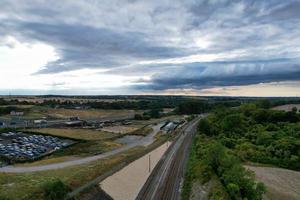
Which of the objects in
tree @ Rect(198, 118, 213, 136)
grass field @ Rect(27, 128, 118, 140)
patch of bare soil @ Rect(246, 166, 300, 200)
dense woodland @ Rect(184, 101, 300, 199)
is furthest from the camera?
tree @ Rect(198, 118, 213, 136)

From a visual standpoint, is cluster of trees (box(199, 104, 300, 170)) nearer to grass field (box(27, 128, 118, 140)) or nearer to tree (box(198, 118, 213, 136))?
tree (box(198, 118, 213, 136))

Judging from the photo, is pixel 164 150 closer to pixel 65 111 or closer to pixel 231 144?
pixel 231 144

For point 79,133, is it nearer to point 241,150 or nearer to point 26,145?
point 26,145

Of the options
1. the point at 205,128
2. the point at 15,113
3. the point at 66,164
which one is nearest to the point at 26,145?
the point at 66,164

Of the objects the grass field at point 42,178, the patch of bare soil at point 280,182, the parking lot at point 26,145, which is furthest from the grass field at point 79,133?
the patch of bare soil at point 280,182

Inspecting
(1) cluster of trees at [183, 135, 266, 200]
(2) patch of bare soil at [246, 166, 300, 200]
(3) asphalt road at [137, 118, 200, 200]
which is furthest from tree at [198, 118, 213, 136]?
(1) cluster of trees at [183, 135, 266, 200]

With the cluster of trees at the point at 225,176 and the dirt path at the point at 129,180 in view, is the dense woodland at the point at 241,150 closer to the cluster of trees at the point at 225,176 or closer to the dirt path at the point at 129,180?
the cluster of trees at the point at 225,176
